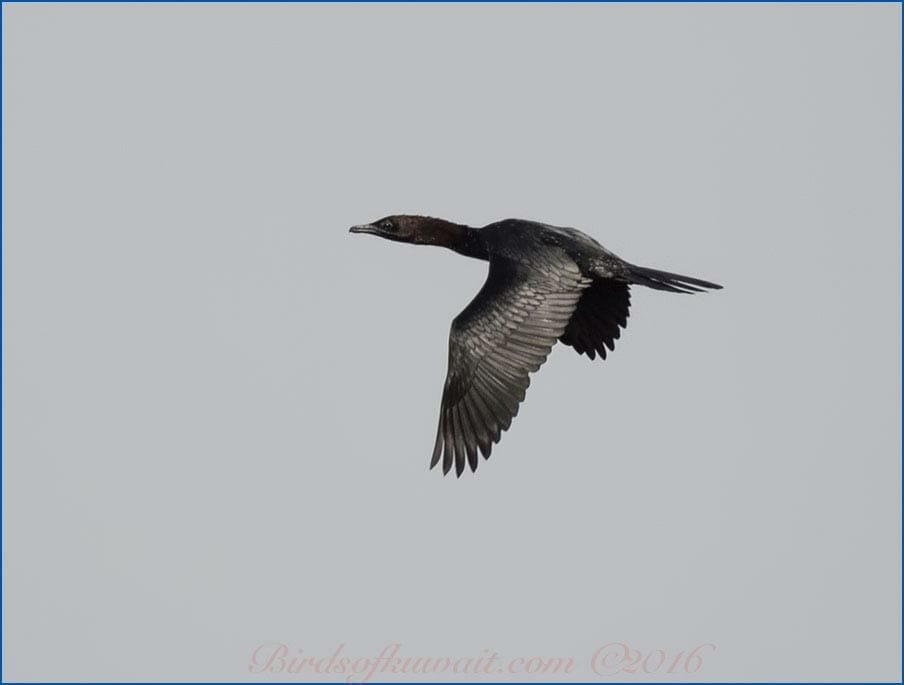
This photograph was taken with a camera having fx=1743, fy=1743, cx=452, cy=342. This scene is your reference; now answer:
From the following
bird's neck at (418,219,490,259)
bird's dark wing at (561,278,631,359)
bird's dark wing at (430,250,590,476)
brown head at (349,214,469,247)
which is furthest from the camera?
brown head at (349,214,469,247)

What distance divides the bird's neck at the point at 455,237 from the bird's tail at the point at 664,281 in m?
1.96

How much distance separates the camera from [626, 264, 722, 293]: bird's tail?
16.0 metres

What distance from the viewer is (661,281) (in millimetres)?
16234

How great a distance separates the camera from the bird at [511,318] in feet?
51.3

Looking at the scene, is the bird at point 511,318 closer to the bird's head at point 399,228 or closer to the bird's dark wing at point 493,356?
the bird's dark wing at point 493,356

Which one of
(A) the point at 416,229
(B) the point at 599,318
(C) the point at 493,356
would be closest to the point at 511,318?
(C) the point at 493,356

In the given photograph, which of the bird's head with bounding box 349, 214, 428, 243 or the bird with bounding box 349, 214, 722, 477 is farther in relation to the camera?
the bird's head with bounding box 349, 214, 428, 243

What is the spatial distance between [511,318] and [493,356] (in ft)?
1.33

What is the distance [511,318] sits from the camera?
15.8 m

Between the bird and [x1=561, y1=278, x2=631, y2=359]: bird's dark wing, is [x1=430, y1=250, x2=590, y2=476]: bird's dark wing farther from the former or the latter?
[x1=561, y1=278, x2=631, y2=359]: bird's dark wing

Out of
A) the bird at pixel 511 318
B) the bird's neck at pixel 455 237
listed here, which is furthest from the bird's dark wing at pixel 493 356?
the bird's neck at pixel 455 237

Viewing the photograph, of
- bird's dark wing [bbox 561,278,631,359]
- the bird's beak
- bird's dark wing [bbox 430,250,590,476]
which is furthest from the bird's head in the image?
bird's dark wing [bbox 430,250,590,476]

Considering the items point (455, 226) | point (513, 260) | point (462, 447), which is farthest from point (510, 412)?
point (455, 226)

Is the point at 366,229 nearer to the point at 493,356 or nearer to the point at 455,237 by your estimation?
the point at 455,237
